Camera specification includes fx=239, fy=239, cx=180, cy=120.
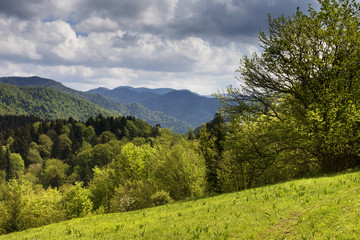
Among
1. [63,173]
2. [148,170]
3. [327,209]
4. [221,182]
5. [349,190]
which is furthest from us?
[63,173]

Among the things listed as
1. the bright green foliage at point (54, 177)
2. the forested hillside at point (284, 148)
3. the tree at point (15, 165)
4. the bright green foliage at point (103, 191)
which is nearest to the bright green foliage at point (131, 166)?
the bright green foliage at point (103, 191)

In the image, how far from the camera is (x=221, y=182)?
3672cm

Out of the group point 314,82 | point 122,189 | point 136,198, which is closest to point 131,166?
point 122,189

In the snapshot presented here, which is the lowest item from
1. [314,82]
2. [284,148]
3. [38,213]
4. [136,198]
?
[38,213]

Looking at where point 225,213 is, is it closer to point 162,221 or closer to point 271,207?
point 271,207

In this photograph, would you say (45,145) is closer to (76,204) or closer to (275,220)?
(76,204)

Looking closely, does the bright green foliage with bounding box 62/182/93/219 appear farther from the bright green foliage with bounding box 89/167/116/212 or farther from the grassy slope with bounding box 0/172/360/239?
the grassy slope with bounding box 0/172/360/239

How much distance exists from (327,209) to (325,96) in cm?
1317

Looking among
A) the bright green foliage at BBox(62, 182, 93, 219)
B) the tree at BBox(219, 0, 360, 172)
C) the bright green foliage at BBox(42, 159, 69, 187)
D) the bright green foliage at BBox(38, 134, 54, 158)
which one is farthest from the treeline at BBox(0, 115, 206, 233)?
the bright green foliage at BBox(38, 134, 54, 158)

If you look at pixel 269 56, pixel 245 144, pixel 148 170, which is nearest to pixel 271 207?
pixel 245 144

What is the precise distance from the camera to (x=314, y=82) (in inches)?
872

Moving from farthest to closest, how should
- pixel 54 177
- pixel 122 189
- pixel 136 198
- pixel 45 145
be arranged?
pixel 45 145 → pixel 54 177 → pixel 122 189 → pixel 136 198

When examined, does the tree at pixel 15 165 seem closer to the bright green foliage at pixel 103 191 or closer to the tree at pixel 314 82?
the bright green foliage at pixel 103 191

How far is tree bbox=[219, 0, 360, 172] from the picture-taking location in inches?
792
